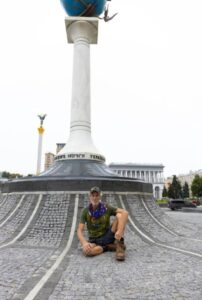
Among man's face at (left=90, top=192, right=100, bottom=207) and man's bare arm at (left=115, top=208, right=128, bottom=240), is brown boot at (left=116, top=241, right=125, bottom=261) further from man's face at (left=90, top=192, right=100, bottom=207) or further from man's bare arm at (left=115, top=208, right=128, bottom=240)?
man's face at (left=90, top=192, right=100, bottom=207)

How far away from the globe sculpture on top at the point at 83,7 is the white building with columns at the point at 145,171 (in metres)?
70.2

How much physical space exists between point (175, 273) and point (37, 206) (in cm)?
477

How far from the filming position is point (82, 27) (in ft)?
42.1

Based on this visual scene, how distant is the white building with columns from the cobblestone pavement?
244 ft

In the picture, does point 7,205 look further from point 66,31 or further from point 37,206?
point 66,31

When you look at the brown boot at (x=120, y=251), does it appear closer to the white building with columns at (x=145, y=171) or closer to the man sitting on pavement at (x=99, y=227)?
the man sitting on pavement at (x=99, y=227)

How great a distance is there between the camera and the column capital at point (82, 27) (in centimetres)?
1272

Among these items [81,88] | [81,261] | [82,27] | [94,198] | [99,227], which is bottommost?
[81,261]

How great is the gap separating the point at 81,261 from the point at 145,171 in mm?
82256

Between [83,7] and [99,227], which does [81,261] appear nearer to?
[99,227]

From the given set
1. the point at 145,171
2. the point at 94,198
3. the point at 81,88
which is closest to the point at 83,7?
the point at 81,88

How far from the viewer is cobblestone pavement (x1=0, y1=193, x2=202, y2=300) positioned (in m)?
3.35

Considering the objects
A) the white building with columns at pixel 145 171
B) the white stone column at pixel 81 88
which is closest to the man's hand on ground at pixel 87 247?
the white stone column at pixel 81 88

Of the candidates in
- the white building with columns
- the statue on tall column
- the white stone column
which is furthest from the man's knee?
the white building with columns
